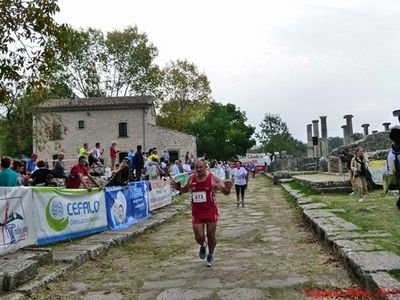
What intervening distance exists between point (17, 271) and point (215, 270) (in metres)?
2.79

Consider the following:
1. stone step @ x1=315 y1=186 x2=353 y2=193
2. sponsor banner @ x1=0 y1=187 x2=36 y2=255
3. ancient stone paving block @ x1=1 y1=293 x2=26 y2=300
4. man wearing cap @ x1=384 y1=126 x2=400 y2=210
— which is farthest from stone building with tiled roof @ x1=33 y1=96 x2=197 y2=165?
ancient stone paving block @ x1=1 y1=293 x2=26 y2=300

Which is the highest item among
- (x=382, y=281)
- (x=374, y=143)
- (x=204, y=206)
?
(x=374, y=143)

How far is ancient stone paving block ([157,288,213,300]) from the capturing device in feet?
17.3

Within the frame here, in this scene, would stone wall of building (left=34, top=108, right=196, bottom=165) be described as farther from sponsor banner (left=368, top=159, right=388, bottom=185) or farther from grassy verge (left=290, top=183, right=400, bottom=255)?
grassy verge (left=290, top=183, right=400, bottom=255)

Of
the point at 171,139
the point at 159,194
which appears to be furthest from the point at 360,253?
the point at 171,139

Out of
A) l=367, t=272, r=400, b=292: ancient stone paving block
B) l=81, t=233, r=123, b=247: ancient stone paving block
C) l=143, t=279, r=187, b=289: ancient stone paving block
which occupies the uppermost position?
l=367, t=272, r=400, b=292: ancient stone paving block

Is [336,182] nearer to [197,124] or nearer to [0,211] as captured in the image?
[0,211]

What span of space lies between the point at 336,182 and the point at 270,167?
111 feet

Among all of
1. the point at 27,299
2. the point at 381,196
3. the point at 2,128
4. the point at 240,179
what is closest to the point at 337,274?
the point at 27,299

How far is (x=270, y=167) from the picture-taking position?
5081 centimetres

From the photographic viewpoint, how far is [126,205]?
11688 millimetres

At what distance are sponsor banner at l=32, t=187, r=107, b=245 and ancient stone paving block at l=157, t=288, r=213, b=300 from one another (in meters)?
3.33

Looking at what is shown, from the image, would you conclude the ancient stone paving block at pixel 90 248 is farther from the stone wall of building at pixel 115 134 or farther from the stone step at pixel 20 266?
the stone wall of building at pixel 115 134

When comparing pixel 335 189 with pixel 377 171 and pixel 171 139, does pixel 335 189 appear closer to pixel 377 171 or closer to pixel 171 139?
pixel 377 171
